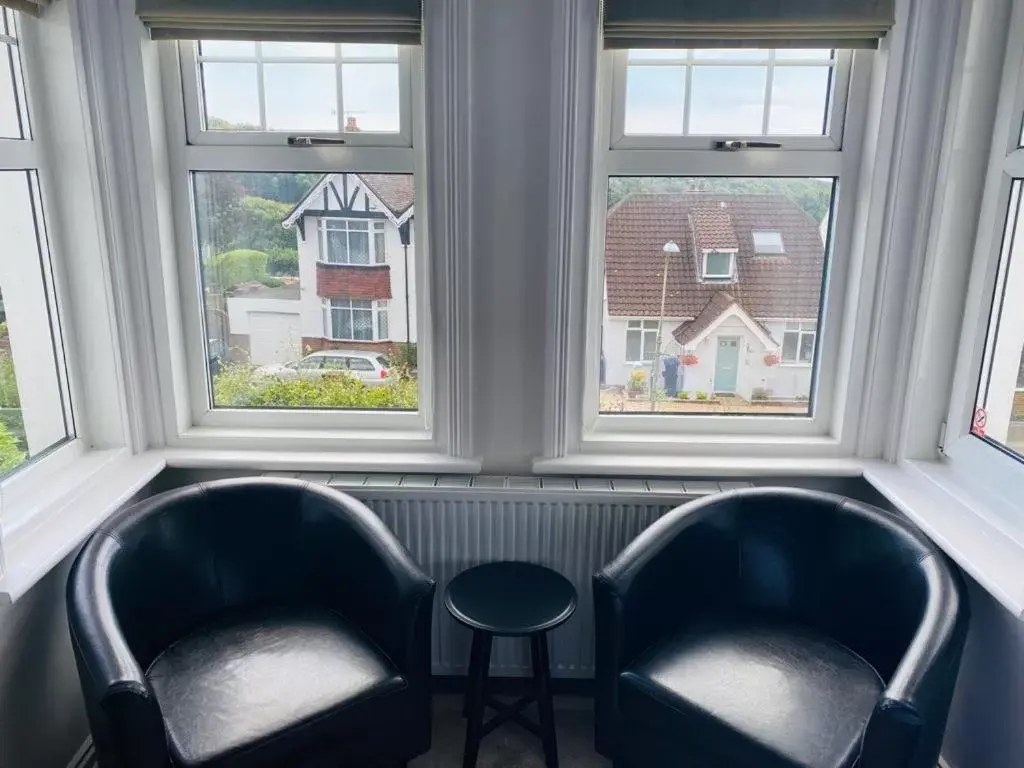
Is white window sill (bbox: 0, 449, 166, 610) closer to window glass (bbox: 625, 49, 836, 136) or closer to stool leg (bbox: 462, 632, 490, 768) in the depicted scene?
stool leg (bbox: 462, 632, 490, 768)

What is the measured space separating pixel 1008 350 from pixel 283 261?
199cm

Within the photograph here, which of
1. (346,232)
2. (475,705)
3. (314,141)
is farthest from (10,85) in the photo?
(475,705)

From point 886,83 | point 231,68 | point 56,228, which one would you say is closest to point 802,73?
point 886,83

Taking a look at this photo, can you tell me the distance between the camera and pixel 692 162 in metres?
2.01

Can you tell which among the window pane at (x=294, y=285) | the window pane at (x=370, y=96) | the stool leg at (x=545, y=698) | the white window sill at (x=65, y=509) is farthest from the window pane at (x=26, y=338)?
the stool leg at (x=545, y=698)

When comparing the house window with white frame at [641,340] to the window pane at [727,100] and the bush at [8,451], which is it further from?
the bush at [8,451]

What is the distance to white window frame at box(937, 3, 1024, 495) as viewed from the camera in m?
1.76

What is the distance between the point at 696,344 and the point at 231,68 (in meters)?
1.56

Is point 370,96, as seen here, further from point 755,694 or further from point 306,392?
point 755,694

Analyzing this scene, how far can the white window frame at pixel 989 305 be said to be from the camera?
1761 millimetres

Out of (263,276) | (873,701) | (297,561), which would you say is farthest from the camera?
(263,276)

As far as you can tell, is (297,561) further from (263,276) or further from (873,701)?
(873,701)

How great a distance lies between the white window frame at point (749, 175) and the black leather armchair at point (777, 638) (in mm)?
380

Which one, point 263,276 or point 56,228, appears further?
point 263,276
